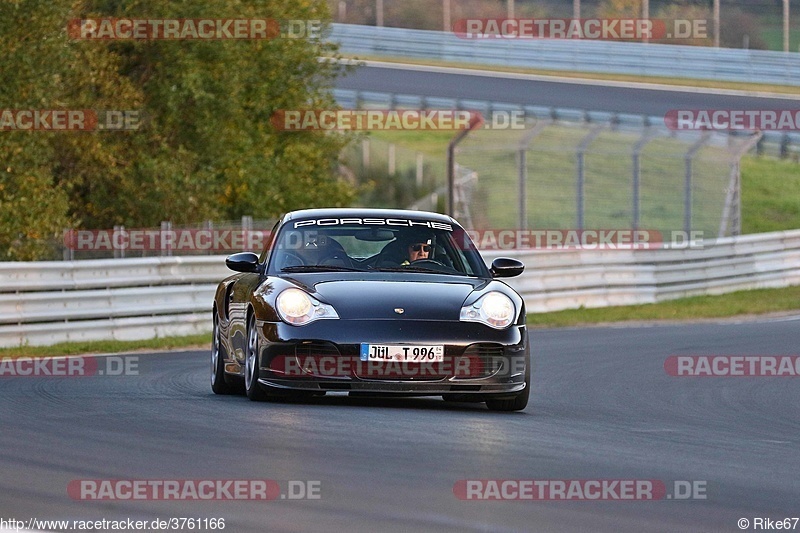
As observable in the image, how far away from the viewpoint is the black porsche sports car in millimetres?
9383

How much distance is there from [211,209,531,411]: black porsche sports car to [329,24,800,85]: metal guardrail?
2957 cm

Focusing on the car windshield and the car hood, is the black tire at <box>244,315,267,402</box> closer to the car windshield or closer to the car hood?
the car windshield

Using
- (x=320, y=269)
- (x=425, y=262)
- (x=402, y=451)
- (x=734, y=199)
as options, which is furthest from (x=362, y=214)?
(x=734, y=199)

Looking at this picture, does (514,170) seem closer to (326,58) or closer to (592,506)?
(326,58)

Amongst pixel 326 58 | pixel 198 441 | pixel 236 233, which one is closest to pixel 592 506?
pixel 198 441

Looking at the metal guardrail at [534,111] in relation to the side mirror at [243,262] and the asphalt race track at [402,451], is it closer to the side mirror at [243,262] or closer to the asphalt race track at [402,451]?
the asphalt race track at [402,451]

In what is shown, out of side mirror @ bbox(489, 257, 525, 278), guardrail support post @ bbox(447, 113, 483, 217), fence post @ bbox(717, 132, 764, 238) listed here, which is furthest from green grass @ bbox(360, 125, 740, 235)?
side mirror @ bbox(489, 257, 525, 278)

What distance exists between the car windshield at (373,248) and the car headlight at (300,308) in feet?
2.00

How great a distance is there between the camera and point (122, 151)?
25719 millimetres

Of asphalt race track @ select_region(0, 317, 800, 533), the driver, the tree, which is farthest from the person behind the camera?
the tree

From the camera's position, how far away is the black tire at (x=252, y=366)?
9.77m

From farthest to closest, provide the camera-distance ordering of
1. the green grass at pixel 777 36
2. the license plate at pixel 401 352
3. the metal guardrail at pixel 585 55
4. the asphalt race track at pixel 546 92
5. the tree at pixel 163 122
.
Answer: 1. the green grass at pixel 777 36
2. the metal guardrail at pixel 585 55
3. the asphalt race track at pixel 546 92
4. the tree at pixel 163 122
5. the license plate at pixel 401 352

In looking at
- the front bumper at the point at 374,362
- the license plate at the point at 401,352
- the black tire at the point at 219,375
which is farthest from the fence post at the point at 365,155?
the license plate at the point at 401,352

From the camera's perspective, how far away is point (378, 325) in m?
9.39
